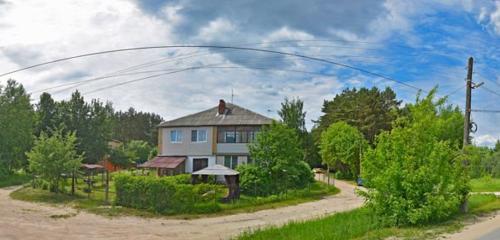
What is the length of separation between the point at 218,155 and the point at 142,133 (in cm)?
6600

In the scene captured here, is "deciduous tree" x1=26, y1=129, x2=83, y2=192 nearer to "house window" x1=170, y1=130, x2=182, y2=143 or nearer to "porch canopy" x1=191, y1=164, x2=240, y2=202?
"porch canopy" x1=191, y1=164, x2=240, y2=202

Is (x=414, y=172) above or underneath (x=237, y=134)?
underneath

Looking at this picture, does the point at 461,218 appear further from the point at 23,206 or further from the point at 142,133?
the point at 142,133

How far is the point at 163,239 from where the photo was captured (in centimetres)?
1714

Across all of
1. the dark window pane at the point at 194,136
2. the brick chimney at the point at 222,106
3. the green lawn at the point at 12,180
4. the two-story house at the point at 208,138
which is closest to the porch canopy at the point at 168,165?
the two-story house at the point at 208,138

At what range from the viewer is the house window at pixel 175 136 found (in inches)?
1730

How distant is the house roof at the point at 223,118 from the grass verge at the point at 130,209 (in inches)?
351

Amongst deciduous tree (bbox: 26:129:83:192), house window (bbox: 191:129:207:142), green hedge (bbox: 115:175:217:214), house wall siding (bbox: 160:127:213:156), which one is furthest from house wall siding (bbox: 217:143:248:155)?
green hedge (bbox: 115:175:217:214)

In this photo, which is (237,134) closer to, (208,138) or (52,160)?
(208,138)

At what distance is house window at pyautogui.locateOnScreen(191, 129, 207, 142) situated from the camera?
140ft

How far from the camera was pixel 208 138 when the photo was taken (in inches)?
1672

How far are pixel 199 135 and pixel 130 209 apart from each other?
18.0 meters

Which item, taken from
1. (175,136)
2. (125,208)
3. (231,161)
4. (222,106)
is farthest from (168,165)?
(125,208)

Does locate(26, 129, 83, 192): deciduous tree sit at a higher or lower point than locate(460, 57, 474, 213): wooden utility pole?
lower
